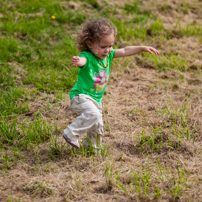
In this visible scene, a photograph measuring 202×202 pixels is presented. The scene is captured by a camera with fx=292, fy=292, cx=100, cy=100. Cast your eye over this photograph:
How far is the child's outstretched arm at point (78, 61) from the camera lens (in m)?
2.62

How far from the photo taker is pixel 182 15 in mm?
6570

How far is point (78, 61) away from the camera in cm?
268

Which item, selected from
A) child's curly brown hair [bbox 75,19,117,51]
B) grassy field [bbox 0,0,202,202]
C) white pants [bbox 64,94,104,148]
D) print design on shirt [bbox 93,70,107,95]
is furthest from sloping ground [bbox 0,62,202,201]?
child's curly brown hair [bbox 75,19,117,51]

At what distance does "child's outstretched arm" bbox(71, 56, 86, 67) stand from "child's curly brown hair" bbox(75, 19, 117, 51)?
0.81ft

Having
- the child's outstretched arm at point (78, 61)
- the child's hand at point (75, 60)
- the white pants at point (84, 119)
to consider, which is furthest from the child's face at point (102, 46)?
the white pants at point (84, 119)

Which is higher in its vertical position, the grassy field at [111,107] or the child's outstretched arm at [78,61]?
the child's outstretched arm at [78,61]

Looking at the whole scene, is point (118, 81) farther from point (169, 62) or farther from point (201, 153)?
point (201, 153)

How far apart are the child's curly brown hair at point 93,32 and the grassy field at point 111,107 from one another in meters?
0.97

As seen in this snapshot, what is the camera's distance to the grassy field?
2.52 m

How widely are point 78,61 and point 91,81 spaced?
32 cm

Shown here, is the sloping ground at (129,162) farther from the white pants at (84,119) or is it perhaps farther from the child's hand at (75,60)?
the child's hand at (75,60)

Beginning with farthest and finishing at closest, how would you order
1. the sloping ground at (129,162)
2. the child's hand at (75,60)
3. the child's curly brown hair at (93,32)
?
the child's curly brown hair at (93,32) < the child's hand at (75,60) < the sloping ground at (129,162)

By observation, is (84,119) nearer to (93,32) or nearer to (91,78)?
(91,78)

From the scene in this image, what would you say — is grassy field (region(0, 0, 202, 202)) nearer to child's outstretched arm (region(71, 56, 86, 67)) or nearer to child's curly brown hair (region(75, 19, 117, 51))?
child's outstretched arm (region(71, 56, 86, 67))
